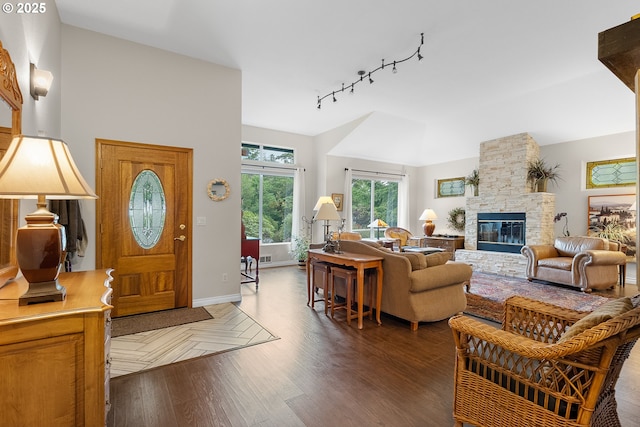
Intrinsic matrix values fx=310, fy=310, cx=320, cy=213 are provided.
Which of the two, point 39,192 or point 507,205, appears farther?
point 507,205

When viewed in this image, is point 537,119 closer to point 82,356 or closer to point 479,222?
point 479,222

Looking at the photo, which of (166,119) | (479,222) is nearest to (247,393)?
(166,119)

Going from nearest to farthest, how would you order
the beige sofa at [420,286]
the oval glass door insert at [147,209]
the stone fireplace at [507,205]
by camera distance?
the beige sofa at [420,286] → the oval glass door insert at [147,209] → the stone fireplace at [507,205]

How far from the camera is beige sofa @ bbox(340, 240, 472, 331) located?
11.0 feet

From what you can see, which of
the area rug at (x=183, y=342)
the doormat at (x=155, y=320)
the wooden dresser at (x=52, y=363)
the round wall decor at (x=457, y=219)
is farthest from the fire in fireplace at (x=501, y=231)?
the wooden dresser at (x=52, y=363)

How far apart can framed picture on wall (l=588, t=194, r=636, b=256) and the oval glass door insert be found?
7558 mm

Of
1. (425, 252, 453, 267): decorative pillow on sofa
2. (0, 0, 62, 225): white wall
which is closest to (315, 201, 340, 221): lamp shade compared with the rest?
(425, 252, 453, 267): decorative pillow on sofa

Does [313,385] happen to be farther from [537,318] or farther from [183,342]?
[537,318]

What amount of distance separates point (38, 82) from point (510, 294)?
20.2 ft

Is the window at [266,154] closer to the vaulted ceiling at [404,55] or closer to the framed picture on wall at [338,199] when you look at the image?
the vaulted ceiling at [404,55]

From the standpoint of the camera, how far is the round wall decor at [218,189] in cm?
414

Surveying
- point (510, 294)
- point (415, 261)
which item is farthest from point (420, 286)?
point (510, 294)

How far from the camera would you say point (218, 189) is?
4227mm

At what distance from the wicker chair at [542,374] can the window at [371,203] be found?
644cm
